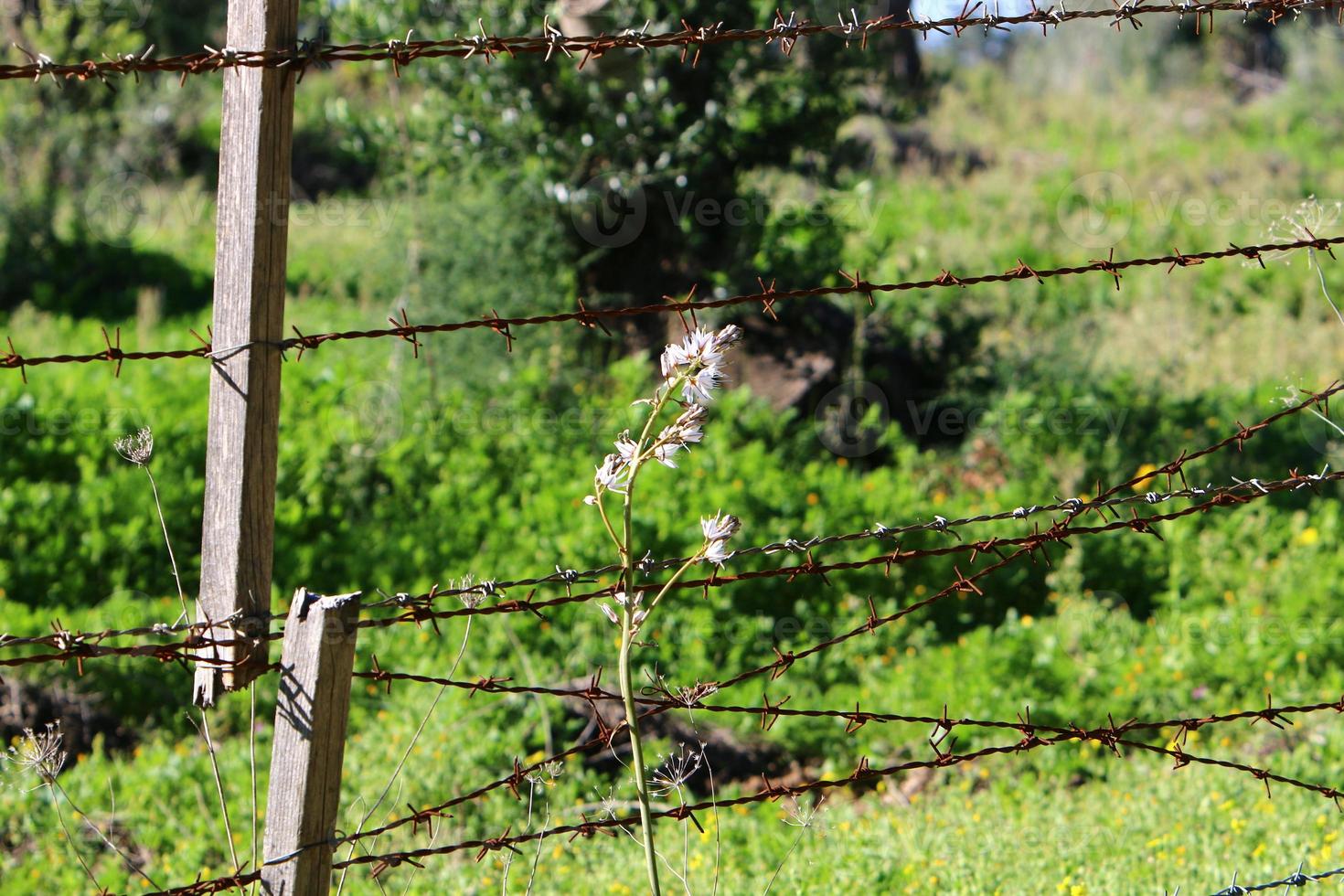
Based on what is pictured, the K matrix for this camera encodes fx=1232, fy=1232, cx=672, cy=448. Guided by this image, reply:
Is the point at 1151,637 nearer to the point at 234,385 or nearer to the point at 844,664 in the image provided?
the point at 844,664

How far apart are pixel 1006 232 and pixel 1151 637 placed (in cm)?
716

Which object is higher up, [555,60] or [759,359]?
[555,60]

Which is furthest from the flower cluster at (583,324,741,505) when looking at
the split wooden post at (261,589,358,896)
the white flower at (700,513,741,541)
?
the split wooden post at (261,589,358,896)

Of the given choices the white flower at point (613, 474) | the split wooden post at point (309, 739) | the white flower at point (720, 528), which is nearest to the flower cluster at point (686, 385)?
the white flower at point (613, 474)

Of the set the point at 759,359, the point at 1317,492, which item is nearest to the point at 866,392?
the point at 759,359

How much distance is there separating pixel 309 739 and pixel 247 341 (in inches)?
21.9

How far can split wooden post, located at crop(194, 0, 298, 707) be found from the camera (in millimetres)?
1709

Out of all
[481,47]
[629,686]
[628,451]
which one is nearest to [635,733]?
[629,686]

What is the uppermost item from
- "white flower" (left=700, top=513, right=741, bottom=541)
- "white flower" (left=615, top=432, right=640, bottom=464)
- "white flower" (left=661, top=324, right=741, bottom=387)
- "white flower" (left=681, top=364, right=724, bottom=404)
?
"white flower" (left=661, top=324, right=741, bottom=387)

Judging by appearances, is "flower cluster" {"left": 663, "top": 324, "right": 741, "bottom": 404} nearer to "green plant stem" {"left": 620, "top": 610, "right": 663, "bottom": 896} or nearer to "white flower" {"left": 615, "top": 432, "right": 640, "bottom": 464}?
"white flower" {"left": 615, "top": 432, "right": 640, "bottom": 464}

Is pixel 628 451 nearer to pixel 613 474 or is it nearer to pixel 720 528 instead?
pixel 613 474

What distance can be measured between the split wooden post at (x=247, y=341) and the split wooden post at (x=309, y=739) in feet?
0.30

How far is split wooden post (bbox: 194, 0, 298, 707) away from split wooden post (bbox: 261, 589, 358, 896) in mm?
91

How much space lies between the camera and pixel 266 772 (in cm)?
393
